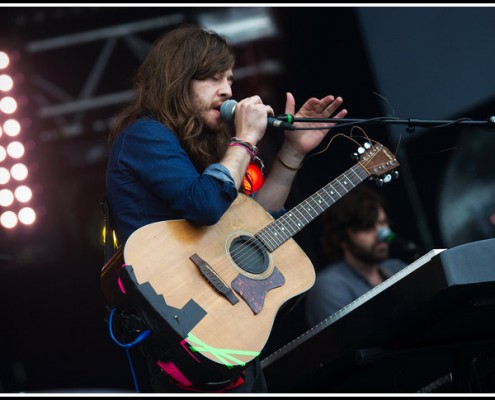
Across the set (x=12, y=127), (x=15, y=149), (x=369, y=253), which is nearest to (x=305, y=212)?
(x=369, y=253)

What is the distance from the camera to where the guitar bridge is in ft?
8.01

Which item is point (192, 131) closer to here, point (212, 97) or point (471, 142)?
point (212, 97)

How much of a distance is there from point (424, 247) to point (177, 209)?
3.29 metres

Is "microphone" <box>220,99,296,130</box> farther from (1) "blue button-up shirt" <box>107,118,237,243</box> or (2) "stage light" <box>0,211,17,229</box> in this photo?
(2) "stage light" <box>0,211,17,229</box>

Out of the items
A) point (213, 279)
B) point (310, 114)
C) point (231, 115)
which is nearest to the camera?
point (213, 279)

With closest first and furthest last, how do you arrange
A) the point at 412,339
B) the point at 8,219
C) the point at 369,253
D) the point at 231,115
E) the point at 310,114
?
the point at 412,339 < the point at 231,115 < the point at 310,114 < the point at 369,253 < the point at 8,219

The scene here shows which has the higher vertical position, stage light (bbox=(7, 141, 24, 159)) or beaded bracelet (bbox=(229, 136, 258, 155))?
stage light (bbox=(7, 141, 24, 159))

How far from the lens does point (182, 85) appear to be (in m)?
2.76

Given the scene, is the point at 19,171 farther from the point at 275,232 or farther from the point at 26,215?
the point at 275,232

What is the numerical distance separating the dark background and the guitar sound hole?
9.20 ft

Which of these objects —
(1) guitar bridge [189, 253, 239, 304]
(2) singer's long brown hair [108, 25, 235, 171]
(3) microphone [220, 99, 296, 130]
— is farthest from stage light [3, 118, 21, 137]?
(1) guitar bridge [189, 253, 239, 304]

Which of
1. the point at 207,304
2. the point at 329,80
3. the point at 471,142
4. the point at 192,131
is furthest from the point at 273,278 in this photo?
the point at 329,80

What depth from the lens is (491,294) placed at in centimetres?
241

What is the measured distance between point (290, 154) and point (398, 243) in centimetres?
161
